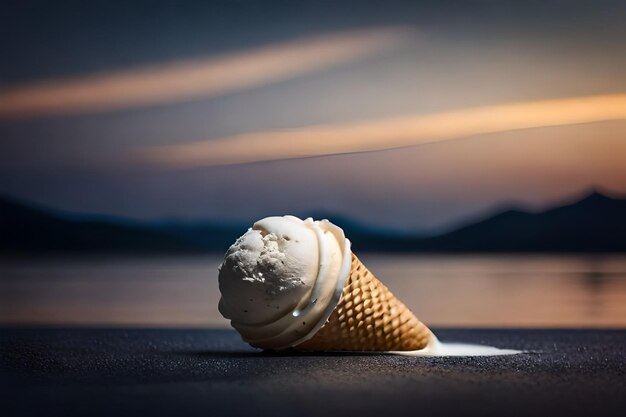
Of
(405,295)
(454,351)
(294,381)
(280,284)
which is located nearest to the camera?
(294,381)

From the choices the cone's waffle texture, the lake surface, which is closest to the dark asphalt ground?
the cone's waffle texture

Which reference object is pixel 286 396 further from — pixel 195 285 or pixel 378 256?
pixel 378 256

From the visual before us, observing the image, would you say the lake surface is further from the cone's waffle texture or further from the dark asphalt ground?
the cone's waffle texture

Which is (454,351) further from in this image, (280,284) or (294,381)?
(294,381)

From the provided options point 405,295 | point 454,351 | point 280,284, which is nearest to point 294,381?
point 280,284

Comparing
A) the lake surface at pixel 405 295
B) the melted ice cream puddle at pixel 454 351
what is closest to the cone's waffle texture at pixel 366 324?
the melted ice cream puddle at pixel 454 351

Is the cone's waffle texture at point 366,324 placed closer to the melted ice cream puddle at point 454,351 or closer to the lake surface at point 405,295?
the melted ice cream puddle at point 454,351
